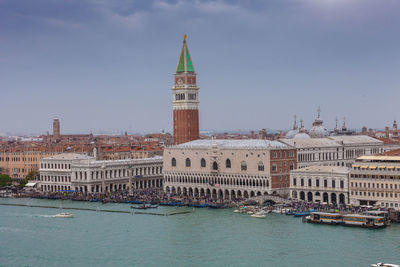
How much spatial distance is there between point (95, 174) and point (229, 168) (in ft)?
37.0

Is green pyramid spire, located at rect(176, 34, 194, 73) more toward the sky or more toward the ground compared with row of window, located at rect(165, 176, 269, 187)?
more toward the sky

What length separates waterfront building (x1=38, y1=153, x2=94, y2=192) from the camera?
6162 centimetres

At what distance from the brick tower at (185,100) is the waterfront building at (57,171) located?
9194 mm

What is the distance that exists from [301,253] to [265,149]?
1824 centimetres

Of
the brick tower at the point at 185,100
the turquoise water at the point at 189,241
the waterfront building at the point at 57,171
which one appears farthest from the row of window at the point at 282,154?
the waterfront building at the point at 57,171

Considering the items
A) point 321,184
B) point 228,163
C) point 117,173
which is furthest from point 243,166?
point 117,173

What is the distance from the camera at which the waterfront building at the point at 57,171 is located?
61.6 metres

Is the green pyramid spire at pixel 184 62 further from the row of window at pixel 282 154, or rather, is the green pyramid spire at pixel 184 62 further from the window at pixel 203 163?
the row of window at pixel 282 154

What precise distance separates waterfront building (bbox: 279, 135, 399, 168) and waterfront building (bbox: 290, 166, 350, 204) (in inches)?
264

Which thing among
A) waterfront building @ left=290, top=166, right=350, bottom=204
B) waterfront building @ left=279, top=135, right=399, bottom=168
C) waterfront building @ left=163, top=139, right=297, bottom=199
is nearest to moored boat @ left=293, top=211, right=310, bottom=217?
waterfront building @ left=290, top=166, right=350, bottom=204

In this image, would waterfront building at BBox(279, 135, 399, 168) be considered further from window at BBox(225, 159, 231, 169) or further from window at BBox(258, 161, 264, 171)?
window at BBox(225, 159, 231, 169)

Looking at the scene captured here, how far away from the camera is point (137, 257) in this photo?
35344mm

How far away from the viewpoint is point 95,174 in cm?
6050

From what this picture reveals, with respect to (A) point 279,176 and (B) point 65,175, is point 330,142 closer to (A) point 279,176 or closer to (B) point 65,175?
(A) point 279,176
